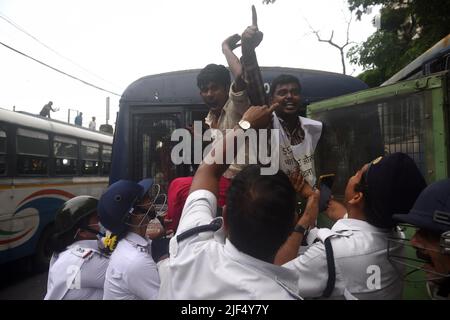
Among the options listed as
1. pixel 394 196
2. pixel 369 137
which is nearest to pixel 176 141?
pixel 369 137

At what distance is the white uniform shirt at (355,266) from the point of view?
58.2 inches

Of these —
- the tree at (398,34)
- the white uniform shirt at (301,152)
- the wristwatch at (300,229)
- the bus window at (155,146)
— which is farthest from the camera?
the tree at (398,34)

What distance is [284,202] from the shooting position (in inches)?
46.1

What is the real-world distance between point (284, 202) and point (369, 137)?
1957 mm

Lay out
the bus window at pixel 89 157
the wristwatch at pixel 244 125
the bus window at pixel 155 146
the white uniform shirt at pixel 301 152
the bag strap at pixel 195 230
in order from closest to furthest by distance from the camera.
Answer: the bag strap at pixel 195 230 → the wristwatch at pixel 244 125 → the white uniform shirt at pixel 301 152 → the bus window at pixel 155 146 → the bus window at pixel 89 157

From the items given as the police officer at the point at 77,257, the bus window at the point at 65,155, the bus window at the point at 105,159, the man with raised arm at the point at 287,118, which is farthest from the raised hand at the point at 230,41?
the bus window at the point at 105,159

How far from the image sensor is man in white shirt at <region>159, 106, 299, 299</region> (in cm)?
112

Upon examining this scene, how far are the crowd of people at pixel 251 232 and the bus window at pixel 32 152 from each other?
4.79 metres

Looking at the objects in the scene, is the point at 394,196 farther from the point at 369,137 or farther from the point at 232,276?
the point at 369,137

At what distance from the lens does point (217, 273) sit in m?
1.14

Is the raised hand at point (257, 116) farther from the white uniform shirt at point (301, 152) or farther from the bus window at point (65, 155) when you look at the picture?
the bus window at point (65, 155)

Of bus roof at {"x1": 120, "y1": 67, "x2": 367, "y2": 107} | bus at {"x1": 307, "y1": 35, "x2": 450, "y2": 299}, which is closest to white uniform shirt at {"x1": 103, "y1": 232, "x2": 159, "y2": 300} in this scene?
bus at {"x1": 307, "y1": 35, "x2": 450, "y2": 299}

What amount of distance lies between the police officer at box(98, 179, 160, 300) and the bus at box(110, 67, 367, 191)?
165 centimetres

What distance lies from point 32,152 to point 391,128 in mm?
6360
